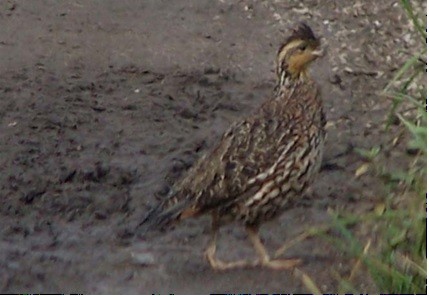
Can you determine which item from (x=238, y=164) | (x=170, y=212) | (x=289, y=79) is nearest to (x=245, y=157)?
(x=238, y=164)

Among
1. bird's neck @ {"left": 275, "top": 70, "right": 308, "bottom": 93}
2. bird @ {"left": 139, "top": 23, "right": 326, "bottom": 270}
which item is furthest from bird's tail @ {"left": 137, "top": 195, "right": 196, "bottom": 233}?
bird's neck @ {"left": 275, "top": 70, "right": 308, "bottom": 93}

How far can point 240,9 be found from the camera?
31.8 ft

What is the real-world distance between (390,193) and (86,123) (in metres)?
1.94

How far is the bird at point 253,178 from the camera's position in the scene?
21.7 ft

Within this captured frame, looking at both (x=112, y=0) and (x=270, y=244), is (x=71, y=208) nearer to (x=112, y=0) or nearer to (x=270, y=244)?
(x=270, y=244)

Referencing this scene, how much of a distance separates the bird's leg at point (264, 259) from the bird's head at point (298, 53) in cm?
85

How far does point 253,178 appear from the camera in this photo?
21.7ft

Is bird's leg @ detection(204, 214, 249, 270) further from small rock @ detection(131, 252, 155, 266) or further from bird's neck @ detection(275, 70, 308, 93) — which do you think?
bird's neck @ detection(275, 70, 308, 93)

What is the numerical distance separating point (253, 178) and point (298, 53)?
0.82m

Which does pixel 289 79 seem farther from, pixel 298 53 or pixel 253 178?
pixel 253 178

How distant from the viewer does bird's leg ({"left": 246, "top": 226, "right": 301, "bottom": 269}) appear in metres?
6.70

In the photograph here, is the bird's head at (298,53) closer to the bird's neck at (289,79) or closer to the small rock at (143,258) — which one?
the bird's neck at (289,79)

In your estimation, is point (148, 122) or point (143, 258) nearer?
point (143, 258)

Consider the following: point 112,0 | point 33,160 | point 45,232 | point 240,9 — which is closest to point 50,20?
point 112,0
